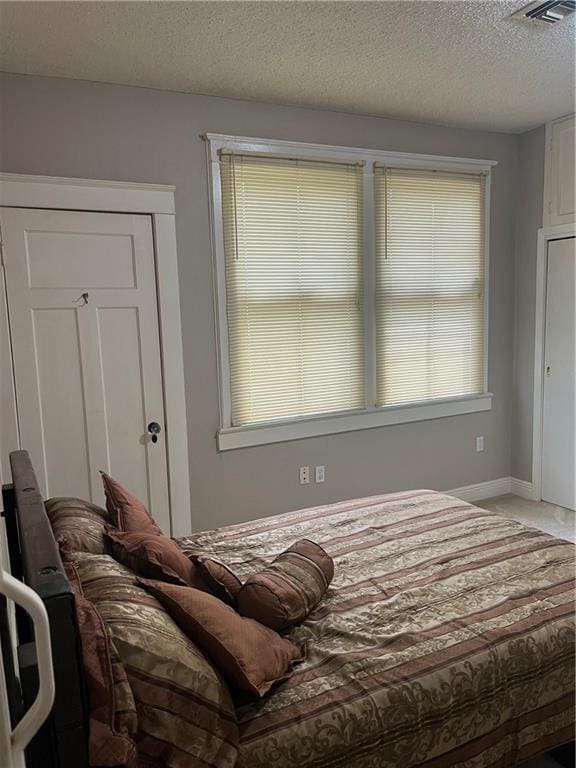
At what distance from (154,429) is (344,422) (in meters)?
1.32

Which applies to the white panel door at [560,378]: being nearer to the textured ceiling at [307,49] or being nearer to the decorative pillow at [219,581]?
the textured ceiling at [307,49]

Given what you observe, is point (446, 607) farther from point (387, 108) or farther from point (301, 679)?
point (387, 108)

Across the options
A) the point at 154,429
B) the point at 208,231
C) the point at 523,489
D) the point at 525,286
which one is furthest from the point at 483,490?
the point at 208,231

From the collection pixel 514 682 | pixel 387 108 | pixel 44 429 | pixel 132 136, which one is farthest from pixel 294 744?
pixel 387 108

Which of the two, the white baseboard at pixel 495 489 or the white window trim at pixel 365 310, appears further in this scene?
the white baseboard at pixel 495 489

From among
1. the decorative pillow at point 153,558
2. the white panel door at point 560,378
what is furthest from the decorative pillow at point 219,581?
the white panel door at point 560,378

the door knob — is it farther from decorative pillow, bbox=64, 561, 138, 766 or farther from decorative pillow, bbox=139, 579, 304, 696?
decorative pillow, bbox=64, 561, 138, 766

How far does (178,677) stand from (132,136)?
2.83 metres

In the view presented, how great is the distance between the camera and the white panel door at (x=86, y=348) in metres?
2.93

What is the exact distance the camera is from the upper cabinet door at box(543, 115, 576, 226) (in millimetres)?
3967

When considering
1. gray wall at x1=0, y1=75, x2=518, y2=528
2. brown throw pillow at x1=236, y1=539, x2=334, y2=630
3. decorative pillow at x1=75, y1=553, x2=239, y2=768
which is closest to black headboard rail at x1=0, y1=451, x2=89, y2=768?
decorative pillow at x1=75, y1=553, x2=239, y2=768

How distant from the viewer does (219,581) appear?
1.69 metres

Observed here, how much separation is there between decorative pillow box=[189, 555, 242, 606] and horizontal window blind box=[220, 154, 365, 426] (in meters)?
1.85

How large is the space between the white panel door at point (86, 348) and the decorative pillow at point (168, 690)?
1.90 meters
